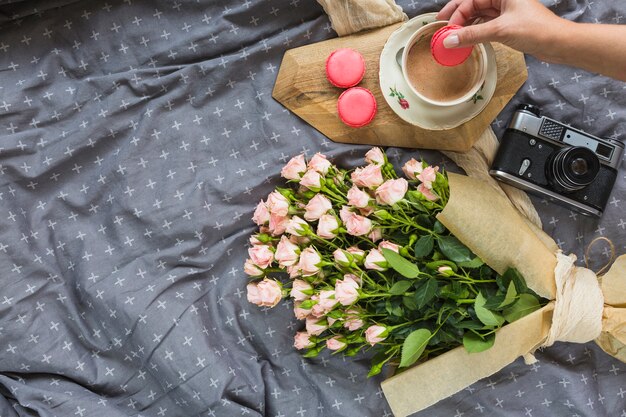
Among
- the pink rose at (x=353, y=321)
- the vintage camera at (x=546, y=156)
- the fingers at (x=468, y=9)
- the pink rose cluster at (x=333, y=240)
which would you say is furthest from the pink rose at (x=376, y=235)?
the fingers at (x=468, y=9)

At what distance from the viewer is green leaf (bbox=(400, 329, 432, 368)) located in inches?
28.9

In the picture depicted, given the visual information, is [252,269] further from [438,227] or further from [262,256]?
[438,227]

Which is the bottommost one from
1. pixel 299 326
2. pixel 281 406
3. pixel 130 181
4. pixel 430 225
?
pixel 281 406

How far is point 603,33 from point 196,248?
63cm

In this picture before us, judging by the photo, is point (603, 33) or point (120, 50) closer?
point (603, 33)

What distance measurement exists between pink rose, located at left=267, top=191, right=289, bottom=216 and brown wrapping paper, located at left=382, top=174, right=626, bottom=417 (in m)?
0.21

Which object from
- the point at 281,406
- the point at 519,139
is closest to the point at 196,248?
the point at 281,406

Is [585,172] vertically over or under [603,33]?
under

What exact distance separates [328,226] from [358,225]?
4 cm

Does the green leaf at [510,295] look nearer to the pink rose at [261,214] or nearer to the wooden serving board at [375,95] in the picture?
the wooden serving board at [375,95]

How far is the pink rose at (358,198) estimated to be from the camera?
75 cm

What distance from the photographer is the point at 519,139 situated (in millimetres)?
837

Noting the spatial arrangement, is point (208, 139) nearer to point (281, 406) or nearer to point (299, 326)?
point (299, 326)

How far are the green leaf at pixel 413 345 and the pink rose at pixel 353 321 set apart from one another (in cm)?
7
